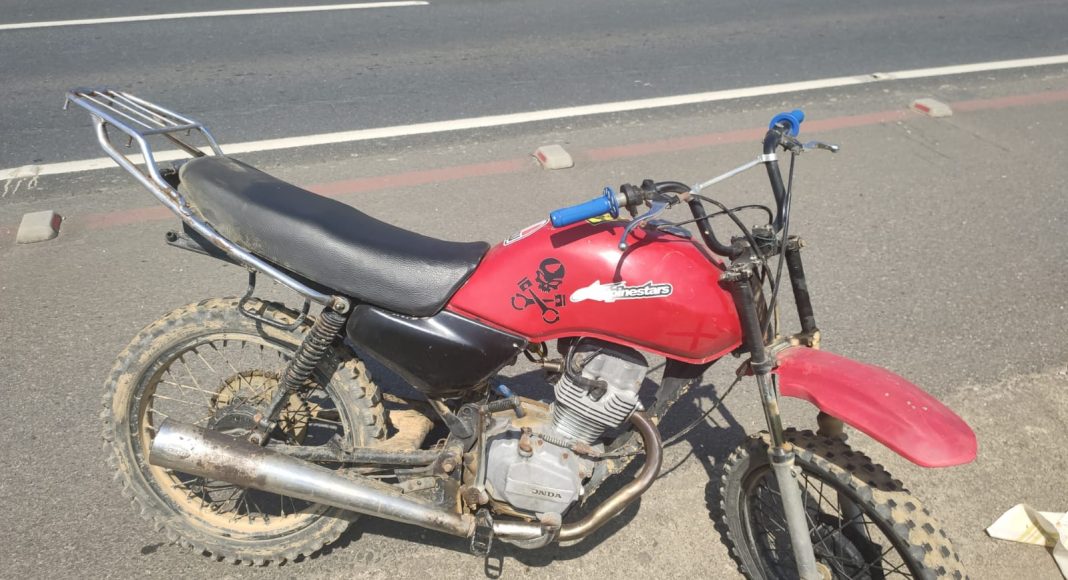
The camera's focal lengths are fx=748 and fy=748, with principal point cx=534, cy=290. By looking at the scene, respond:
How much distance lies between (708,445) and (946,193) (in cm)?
341

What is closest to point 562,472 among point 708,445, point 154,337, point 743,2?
point 708,445

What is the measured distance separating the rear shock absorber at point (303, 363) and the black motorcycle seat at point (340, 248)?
0.11 meters

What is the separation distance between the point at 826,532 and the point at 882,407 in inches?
27.5

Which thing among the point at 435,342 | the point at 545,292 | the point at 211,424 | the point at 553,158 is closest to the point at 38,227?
the point at 211,424

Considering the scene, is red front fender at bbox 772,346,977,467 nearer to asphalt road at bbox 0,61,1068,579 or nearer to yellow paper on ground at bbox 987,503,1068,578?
asphalt road at bbox 0,61,1068,579

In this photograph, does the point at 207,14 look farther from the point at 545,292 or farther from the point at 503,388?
the point at 545,292

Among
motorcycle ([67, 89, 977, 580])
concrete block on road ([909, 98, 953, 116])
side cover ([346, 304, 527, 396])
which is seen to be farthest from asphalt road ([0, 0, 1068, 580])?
side cover ([346, 304, 527, 396])

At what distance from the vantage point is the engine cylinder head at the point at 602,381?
2.36 meters

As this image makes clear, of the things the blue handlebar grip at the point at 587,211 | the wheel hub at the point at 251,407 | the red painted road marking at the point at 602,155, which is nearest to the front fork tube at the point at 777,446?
the blue handlebar grip at the point at 587,211

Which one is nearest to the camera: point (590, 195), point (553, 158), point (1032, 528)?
point (1032, 528)

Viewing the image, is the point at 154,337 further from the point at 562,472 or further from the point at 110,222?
the point at 110,222

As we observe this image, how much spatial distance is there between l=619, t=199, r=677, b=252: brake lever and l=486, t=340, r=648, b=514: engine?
36 cm

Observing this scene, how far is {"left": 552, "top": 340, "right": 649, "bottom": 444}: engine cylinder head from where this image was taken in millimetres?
2359

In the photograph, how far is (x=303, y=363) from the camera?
2459mm
